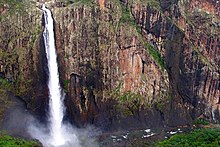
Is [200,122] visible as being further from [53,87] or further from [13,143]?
[13,143]

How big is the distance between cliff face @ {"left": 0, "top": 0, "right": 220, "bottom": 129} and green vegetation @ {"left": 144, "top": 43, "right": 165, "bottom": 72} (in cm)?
10

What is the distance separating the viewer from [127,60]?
123 feet

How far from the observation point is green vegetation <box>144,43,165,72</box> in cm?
3806

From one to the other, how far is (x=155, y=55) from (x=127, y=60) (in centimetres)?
289

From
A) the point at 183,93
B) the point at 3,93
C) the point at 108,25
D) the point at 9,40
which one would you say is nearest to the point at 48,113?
the point at 3,93

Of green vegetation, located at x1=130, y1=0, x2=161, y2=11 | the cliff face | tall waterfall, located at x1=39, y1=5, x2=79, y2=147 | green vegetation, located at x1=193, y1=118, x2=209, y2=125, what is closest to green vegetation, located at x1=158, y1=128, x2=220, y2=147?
the cliff face

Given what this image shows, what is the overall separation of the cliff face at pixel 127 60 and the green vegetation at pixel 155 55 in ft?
0.33

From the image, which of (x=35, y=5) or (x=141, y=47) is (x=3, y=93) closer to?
(x=35, y=5)

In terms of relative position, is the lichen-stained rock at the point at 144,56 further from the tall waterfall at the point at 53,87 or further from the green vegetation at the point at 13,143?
the green vegetation at the point at 13,143

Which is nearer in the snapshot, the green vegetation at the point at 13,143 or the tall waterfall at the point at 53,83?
the green vegetation at the point at 13,143

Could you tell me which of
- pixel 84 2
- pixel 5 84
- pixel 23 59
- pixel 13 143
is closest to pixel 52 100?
pixel 5 84

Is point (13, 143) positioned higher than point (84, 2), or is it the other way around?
point (84, 2)

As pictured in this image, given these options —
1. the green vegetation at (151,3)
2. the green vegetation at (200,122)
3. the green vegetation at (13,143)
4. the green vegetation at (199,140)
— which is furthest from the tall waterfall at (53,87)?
the green vegetation at (200,122)

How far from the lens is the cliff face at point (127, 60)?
35969 millimetres
